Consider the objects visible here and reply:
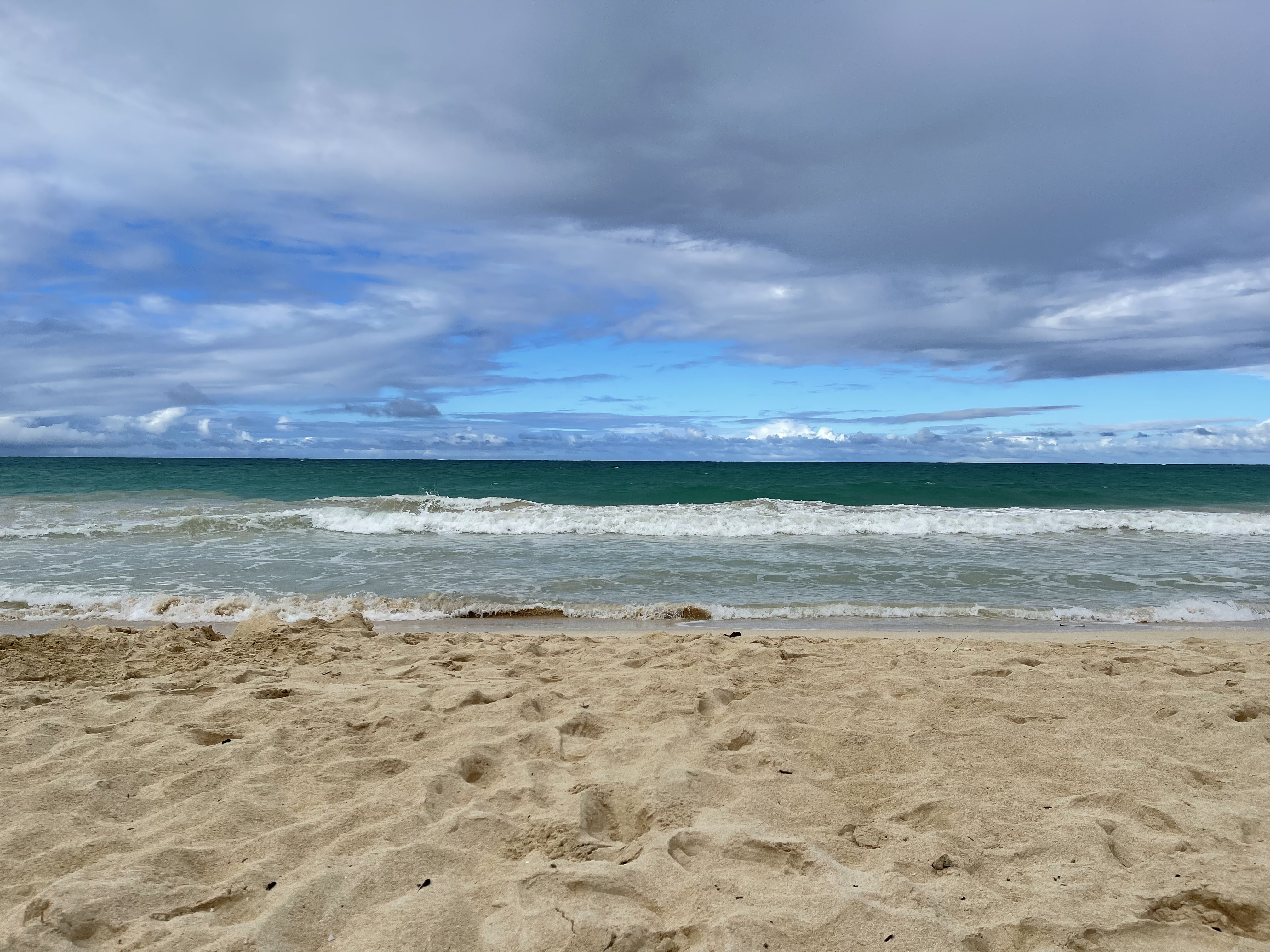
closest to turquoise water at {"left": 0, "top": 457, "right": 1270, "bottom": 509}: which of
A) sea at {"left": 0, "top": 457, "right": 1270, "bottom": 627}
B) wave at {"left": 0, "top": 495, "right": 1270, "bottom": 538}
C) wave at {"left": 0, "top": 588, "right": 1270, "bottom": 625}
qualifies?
sea at {"left": 0, "top": 457, "right": 1270, "bottom": 627}

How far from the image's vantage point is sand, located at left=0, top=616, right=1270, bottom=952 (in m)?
2.29

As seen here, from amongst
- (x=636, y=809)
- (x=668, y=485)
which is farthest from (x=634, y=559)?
(x=668, y=485)

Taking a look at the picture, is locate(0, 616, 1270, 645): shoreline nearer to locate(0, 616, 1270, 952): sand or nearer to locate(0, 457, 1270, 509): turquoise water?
locate(0, 616, 1270, 952): sand

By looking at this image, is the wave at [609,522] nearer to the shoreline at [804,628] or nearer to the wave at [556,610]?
the wave at [556,610]

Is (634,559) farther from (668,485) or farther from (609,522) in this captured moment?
(668,485)

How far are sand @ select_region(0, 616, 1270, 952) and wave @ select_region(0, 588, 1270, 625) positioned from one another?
9.76ft

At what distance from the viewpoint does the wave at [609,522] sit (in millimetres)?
16312

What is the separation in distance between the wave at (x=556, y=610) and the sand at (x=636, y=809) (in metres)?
2.97

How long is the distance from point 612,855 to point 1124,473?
238 feet

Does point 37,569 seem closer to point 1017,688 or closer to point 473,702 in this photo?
point 473,702

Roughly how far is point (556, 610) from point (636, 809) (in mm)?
5494

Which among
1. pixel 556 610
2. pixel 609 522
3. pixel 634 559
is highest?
pixel 609 522

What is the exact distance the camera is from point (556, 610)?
27.8 feet

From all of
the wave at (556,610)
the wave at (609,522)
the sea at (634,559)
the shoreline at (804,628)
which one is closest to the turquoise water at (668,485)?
→ the sea at (634,559)
